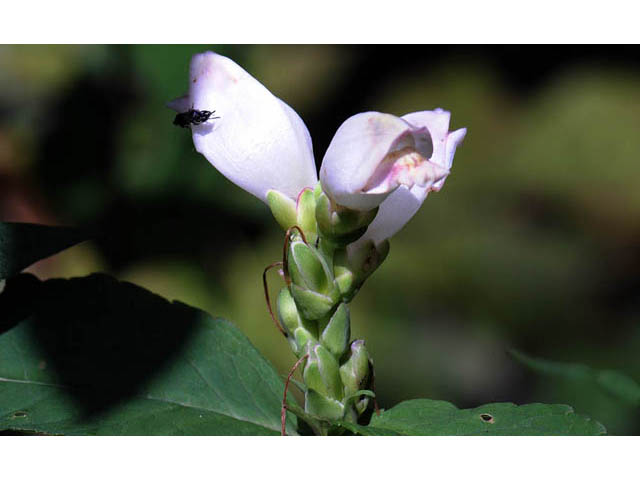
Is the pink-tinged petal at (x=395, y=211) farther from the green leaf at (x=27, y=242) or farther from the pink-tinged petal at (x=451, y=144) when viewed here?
the green leaf at (x=27, y=242)

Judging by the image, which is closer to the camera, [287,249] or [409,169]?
[409,169]

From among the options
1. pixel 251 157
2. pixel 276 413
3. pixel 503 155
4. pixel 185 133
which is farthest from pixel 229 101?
pixel 503 155

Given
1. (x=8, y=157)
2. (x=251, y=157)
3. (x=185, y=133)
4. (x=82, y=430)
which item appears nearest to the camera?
(x=82, y=430)

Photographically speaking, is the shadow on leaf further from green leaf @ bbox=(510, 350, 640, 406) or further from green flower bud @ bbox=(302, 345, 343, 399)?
green leaf @ bbox=(510, 350, 640, 406)

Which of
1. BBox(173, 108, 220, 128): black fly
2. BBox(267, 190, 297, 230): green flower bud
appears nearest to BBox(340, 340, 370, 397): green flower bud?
BBox(267, 190, 297, 230): green flower bud

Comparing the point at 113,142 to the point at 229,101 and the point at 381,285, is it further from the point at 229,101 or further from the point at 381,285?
the point at 229,101

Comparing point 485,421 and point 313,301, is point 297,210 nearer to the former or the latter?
point 313,301

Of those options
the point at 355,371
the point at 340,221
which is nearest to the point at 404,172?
the point at 340,221

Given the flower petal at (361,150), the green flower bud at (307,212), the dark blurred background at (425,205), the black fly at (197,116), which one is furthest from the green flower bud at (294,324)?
the dark blurred background at (425,205)
